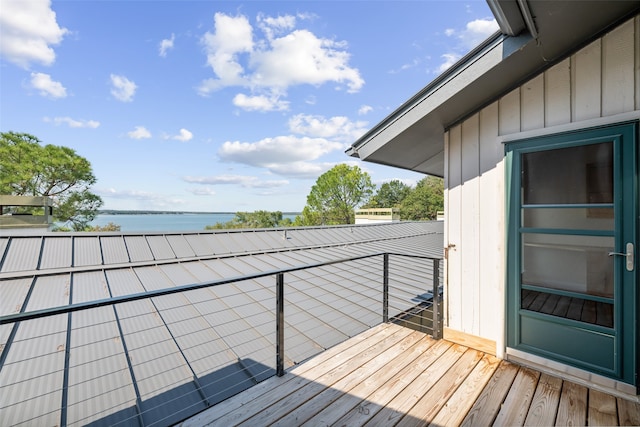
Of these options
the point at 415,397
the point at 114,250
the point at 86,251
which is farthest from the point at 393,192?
the point at 415,397

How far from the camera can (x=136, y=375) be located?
2.43 m

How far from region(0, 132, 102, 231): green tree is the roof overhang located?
77.6 feet

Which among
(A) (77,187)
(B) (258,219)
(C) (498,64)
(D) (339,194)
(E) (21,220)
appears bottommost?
(B) (258,219)

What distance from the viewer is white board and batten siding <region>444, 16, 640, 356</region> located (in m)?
1.78

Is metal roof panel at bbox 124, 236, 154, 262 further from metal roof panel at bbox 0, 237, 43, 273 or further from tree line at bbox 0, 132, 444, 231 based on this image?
tree line at bbox 0, 132, 444, 231

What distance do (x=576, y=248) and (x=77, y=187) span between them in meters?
26.6

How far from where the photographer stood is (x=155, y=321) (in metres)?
3.30

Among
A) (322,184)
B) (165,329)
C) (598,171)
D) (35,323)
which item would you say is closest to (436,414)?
(598,171)

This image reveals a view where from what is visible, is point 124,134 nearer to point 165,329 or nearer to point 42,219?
point 42,219

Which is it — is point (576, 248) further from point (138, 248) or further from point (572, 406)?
point (138, 248)

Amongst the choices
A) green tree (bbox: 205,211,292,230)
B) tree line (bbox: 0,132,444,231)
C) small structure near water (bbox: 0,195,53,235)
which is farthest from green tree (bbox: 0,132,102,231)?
green tree (bbox: 205,211,292,230)

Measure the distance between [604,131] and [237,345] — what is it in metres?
3.90

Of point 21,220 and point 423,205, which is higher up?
point 423,205

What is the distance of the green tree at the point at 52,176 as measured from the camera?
16.3 metres
